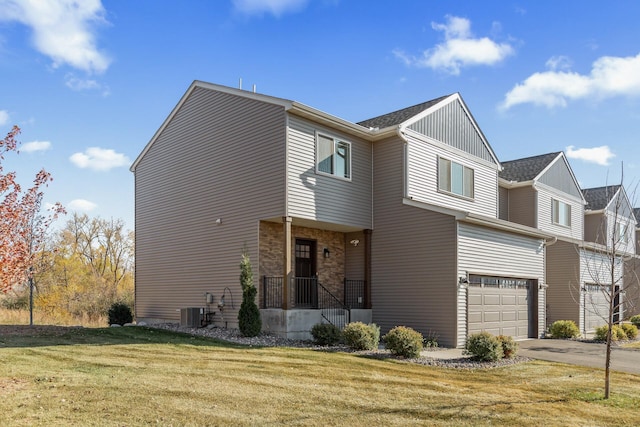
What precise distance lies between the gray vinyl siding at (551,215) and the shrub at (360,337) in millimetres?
15219

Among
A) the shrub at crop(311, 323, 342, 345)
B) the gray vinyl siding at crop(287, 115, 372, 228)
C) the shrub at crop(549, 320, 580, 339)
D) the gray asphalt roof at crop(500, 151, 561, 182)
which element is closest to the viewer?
the shrub at crop(311, 323, 342, 345)

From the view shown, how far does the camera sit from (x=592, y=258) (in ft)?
75.9

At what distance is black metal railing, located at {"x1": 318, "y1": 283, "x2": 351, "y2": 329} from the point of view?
51.1ft

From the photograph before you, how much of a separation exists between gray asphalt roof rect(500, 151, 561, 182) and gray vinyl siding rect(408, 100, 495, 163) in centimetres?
499

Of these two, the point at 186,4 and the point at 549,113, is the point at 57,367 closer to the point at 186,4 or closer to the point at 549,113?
the point at 186,4

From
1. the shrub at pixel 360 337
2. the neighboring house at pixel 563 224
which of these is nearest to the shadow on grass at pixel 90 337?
the shrub at pixel 360 337

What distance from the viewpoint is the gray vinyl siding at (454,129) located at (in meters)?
18.2

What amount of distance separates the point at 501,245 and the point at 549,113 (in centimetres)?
451

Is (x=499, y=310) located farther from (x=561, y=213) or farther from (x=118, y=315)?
(x=118, y=315)

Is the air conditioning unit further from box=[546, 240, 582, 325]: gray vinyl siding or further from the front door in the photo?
box=[546, 240, 582, 325]: gray vinyl siding

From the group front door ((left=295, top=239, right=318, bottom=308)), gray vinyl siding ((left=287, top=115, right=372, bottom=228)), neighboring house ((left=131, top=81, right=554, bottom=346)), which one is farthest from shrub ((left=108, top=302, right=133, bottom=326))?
gray vinyl siding ((left=287, top=115, right=372, bottom=228))

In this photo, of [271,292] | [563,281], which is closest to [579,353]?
[563,281]

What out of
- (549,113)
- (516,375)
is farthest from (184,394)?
(549,113)

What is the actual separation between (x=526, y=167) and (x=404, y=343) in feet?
58.6
